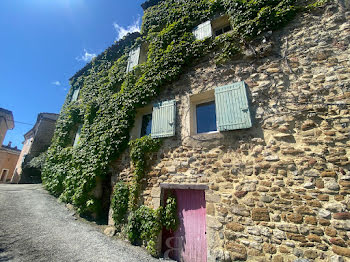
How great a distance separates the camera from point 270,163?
3199 mm

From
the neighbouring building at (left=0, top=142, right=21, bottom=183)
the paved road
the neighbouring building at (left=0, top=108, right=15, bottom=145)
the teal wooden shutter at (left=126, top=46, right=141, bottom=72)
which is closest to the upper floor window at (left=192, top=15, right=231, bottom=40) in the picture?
the teal wooden shutter at (left=126, top=46, right=141, bottom=72)

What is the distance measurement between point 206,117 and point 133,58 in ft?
16.2

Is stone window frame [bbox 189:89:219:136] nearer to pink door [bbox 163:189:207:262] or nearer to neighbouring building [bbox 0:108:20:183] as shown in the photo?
pink door [bbox 163:189:207:262]

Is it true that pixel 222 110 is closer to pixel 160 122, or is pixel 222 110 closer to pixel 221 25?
pixel 160 122

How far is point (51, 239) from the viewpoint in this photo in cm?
371

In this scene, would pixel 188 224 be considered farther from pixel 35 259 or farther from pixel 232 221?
pixel 35 259

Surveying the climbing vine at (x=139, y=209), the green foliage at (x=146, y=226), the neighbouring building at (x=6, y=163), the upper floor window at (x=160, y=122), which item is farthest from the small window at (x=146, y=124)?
the neighbouring building at (x=6, y=163)

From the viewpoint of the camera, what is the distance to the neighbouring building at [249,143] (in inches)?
109

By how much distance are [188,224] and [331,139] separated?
351cm

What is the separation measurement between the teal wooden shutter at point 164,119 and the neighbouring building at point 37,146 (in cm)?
990

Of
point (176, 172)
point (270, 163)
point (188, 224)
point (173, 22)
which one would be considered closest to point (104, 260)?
point (188, 224)

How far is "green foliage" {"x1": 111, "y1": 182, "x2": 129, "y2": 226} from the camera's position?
4.60 meters

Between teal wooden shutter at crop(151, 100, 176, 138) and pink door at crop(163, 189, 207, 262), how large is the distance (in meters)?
1.73

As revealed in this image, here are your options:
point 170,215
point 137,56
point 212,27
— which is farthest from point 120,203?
point 212,27
